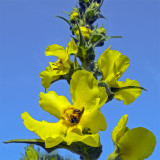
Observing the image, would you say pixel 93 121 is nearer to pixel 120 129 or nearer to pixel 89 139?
pixel 89 139

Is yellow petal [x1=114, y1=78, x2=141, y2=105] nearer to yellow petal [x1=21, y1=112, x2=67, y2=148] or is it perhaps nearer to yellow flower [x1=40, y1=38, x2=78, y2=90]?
yellow flower [x1=40, y1=38, x2=78, y2=90]

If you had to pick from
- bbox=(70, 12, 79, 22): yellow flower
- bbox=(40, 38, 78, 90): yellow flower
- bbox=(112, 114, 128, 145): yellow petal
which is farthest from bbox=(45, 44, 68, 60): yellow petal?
bbox=(70, 12, 79, 22): yellow flower

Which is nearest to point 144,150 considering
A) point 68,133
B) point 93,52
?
point 68,133

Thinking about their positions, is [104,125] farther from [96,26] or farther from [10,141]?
[96,26]

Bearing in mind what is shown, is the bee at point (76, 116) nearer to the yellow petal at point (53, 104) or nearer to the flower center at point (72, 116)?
the flower center at point (72, 116)

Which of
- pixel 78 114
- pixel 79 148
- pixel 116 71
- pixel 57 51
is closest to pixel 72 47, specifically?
pixel 57 51
